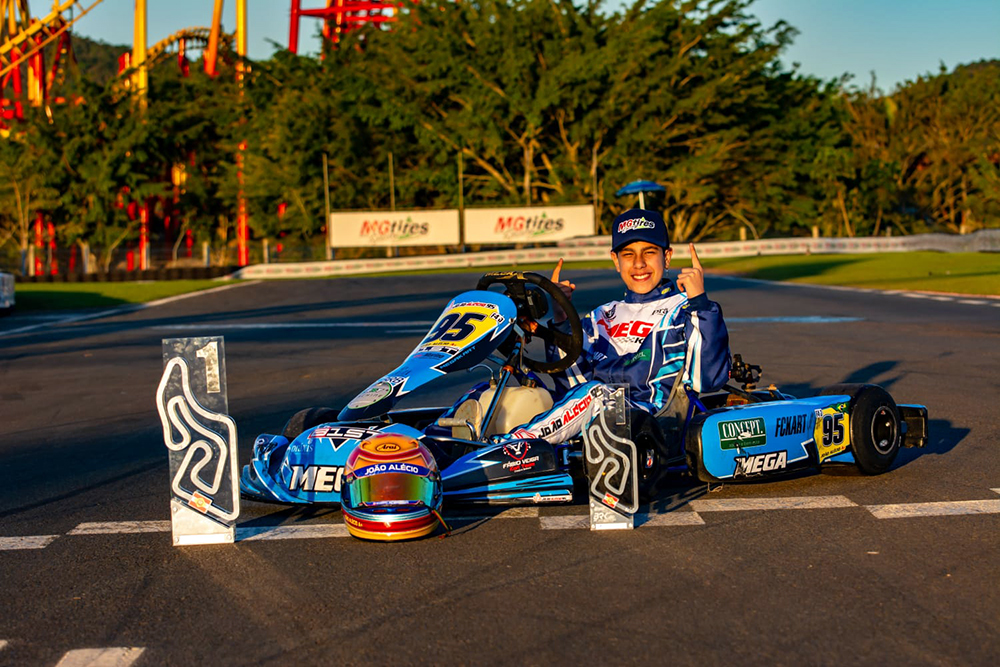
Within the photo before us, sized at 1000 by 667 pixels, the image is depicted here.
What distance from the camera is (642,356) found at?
225 inches

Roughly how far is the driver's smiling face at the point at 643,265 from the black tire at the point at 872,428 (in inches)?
42.9

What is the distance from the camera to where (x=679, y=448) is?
5371mm

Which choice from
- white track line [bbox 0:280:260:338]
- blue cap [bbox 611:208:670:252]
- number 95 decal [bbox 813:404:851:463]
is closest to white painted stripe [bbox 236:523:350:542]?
blue cap [bbox 611:208:670:252]

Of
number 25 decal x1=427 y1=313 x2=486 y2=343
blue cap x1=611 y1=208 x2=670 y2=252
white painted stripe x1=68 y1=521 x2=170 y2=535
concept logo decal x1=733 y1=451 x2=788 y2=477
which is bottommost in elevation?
white painted stripe x1=68 y1=521 x2=170 y2=535

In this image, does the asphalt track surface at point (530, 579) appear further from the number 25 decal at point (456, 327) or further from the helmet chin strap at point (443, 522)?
the number 25 decal at point (456, 327)

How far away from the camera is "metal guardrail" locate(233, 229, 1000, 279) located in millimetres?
41875

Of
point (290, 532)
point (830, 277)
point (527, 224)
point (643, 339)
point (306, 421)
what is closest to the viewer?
point (290, 532)

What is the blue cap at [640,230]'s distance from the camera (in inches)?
227

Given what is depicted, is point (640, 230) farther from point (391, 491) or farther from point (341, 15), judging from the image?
point (341, 15)

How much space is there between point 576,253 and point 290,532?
127ft

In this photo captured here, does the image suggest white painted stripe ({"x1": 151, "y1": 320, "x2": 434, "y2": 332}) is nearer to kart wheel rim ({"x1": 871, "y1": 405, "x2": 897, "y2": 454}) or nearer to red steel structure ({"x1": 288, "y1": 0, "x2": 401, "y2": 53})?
kart wheel rim ({"x1": 871, "y1": 405, "x2": 897, "y2": 454})

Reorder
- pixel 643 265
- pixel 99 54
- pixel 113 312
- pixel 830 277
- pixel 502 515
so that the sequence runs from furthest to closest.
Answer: pixel 99 54 < pixel 830 277 < pixel 113 312 < pixel 643 265 < pixel 502 515

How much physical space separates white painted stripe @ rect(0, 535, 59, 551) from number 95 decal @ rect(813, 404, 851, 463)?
3.61m

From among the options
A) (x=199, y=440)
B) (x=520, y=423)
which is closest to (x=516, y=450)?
(x=520, y=423)
